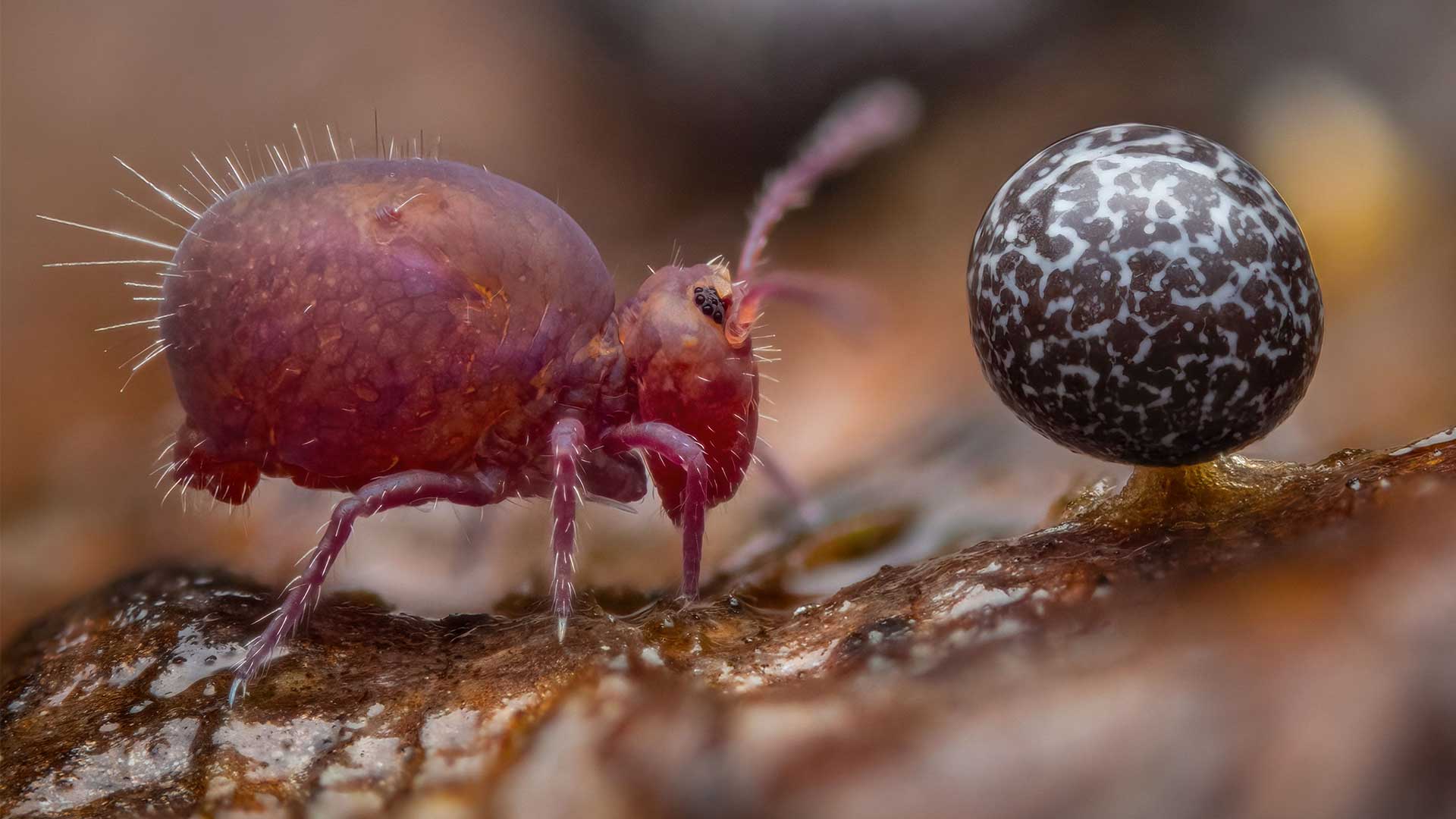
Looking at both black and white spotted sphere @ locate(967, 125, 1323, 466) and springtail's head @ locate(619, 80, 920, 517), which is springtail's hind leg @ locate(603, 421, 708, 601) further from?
black and white spotted sphere @ locate(967, 125, 1323, 466)

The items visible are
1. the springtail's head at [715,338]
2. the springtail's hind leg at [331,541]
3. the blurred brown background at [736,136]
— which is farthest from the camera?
the blurred brown background at [736,136]

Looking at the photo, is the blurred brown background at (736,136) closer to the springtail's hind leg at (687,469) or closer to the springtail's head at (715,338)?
the springtail's head at (715,338)

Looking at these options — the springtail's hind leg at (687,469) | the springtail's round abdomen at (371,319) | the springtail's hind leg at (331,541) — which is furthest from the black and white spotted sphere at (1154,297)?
the springtail's hind leg at (331,541)

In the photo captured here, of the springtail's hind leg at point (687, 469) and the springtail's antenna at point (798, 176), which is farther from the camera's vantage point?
the springtail's antenna at point (798, 176)

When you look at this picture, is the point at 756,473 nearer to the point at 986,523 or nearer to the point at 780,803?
the point at 986,523

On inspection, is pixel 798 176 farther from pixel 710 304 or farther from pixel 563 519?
pixel 563 519

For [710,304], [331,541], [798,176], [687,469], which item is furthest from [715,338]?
[331,541]

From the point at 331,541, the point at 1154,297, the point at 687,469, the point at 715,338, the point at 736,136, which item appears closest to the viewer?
the point at 1154,297
